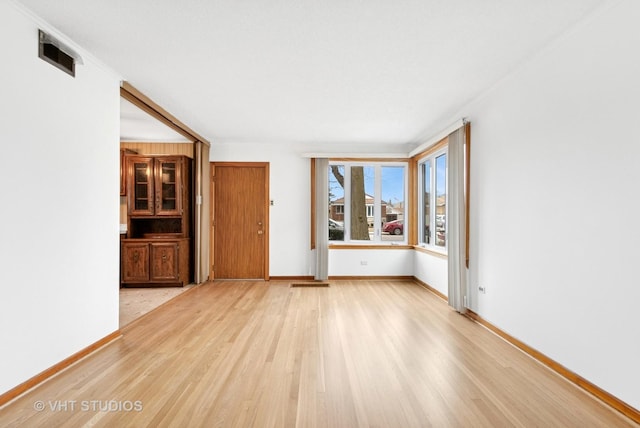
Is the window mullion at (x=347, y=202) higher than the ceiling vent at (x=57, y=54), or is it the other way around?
the ceiling vent at (x=57, y=54)

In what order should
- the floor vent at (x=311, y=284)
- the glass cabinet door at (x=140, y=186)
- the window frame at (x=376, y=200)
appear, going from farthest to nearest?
the window frame at (x=376, y=200)
the floor vent at (x=311, y=284)
the glass cabinet door at (x=140, y=186)

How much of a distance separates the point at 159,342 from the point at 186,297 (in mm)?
1801

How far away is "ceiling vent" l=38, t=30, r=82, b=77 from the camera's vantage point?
2365 millimetres

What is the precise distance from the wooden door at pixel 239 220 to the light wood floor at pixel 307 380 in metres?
2.19

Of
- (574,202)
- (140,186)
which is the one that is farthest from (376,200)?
(140,186)

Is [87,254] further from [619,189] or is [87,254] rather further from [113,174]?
[619,189]

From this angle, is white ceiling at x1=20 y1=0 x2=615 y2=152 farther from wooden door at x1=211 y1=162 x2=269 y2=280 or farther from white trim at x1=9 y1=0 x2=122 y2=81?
wooden door at x1=211 y1=162 x2=269 y2=280

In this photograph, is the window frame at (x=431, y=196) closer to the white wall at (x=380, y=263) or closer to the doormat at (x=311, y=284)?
the white wall at (x=380, y=263)

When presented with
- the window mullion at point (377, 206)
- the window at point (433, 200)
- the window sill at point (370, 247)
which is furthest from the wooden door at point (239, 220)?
the window at point (433, 200)

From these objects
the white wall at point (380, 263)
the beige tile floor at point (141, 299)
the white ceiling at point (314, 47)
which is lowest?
the beige tile floor at point (141, 299)

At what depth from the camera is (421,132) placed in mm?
5355

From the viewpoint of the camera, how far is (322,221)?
599 cm

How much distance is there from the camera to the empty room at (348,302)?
6.82ft

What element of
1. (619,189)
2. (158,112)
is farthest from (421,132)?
(158,112)
